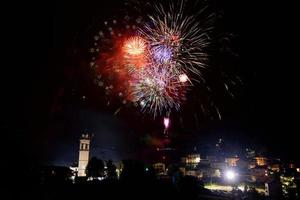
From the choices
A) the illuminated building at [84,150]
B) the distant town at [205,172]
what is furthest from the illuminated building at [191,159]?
the illuminated building at [84,150]

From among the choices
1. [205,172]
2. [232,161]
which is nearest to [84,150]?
[205,172]

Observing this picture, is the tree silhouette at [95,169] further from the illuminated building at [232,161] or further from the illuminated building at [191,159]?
the illuminated building at [191,159]

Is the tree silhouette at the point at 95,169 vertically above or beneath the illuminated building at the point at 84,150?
beneath

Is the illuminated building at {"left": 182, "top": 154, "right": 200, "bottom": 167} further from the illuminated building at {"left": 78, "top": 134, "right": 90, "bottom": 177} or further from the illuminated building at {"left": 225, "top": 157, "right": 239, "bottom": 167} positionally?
the illuminated building at {"left": 78, "top": 134, "right": 90, "bottom": 177}

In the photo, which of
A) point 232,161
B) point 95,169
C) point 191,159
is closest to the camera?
point 95,169

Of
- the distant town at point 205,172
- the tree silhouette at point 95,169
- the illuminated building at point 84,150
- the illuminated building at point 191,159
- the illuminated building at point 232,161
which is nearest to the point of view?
the distant town at point 205,172

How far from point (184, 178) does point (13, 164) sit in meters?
11.5

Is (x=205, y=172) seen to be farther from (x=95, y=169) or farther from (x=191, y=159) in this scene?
(x=191, y=159)

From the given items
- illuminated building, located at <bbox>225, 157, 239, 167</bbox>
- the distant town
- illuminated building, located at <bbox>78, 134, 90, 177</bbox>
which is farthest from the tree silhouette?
illuminated building, located at <bbox>225, 157, 239, 167</bbox>

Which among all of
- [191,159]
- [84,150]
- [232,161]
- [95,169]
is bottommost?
[95,169]

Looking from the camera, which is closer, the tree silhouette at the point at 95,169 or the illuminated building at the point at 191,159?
the tree silhouette at the point at 95,169

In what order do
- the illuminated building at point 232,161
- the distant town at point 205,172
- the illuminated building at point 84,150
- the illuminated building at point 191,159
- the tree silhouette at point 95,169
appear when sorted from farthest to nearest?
the illuminated building at point 191,159 < the illuminated building at point 232,161 < the illuminated building at point 84,150 < the tree silhouette at point 95,169 < the distant town at point 205,172

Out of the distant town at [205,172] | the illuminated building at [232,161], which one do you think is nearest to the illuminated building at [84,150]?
the distant town at [205,172]

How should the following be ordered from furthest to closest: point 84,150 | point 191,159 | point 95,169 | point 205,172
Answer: point 191,159
point 84,150
point 205,172
point 95,169
